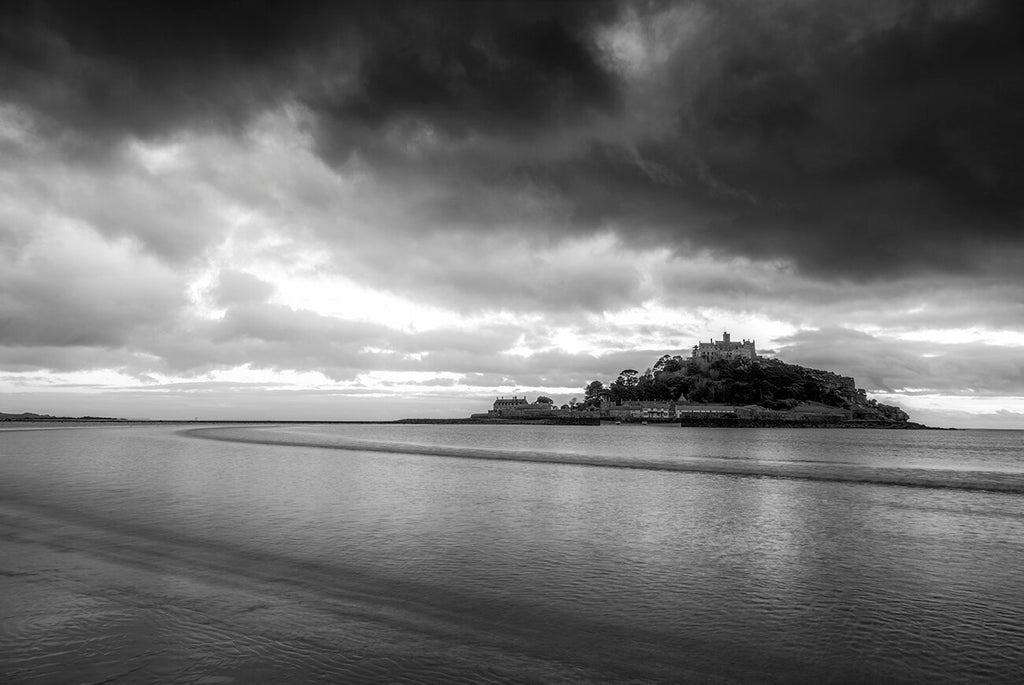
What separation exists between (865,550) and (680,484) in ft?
61.7

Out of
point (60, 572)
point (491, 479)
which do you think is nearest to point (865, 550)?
point (60, 572)

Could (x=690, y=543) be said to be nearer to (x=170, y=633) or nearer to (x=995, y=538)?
(x=995, y=538)

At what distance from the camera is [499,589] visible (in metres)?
12.5

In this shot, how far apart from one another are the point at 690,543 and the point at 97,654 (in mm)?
14833

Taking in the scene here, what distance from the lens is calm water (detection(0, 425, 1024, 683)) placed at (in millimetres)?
8578

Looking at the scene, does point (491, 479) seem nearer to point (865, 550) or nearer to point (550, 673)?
point (865, 550)

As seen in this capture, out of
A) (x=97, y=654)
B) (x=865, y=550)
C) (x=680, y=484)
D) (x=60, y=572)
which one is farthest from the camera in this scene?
(x=680, y=484)

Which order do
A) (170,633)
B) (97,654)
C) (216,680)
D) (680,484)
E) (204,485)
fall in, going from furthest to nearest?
1. (680,484)
2. (204,485)
3. (170,633)
4. (97,654)
5. (216,680)

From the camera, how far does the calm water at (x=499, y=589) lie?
28.1ft

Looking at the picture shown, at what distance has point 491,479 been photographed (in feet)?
124

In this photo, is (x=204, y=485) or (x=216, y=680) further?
(x=204, y=485)

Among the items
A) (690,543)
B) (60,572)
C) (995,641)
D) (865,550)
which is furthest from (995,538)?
(60,572)

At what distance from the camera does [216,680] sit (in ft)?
25.3

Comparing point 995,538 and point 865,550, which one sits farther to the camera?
point 995,538
